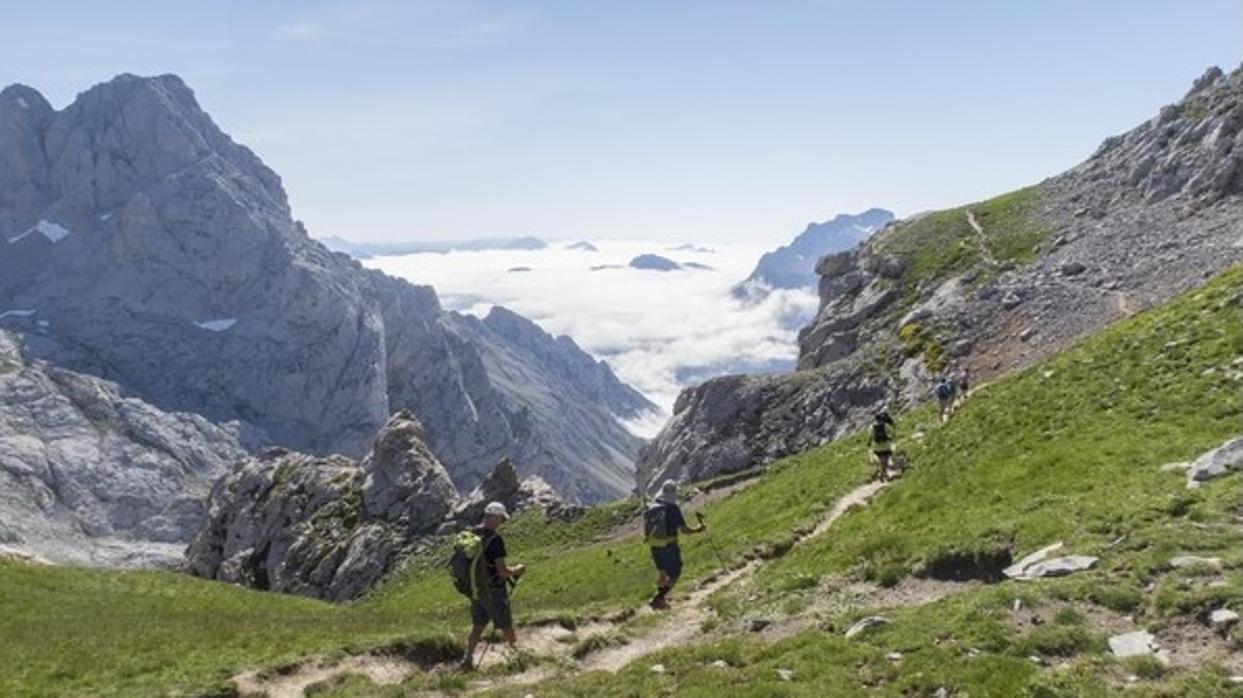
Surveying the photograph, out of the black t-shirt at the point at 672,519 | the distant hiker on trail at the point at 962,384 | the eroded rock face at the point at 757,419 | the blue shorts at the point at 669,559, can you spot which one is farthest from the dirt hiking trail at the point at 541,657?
the eroded rock face at the point at 757,419

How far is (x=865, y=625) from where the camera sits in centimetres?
2183

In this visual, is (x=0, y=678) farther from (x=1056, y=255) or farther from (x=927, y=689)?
(x=1056, y=255)

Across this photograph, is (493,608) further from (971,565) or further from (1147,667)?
(1147,667)

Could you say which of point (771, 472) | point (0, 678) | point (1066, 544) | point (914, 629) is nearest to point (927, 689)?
point (914, 629)

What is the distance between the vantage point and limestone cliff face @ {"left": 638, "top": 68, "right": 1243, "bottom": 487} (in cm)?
6838

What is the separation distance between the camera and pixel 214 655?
91.6 ft

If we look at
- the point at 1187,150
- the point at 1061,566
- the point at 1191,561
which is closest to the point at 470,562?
the point at 1061,566

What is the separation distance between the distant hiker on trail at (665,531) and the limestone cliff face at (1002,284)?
137 feet

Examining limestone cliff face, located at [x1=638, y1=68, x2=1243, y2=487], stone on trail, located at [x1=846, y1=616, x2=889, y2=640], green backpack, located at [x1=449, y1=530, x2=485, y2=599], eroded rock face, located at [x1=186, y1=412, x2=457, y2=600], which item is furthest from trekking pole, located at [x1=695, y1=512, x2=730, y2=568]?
eroded rock face, located at [x1=186, y1=412, x2=457, y2=600]

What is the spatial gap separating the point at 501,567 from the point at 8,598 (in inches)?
1050

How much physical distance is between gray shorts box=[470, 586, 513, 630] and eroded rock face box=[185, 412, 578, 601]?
5267 cm

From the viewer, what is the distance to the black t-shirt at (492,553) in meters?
24.1

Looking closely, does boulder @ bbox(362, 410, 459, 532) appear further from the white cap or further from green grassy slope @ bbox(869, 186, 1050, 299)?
the white cap

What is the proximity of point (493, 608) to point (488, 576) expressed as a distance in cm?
97
